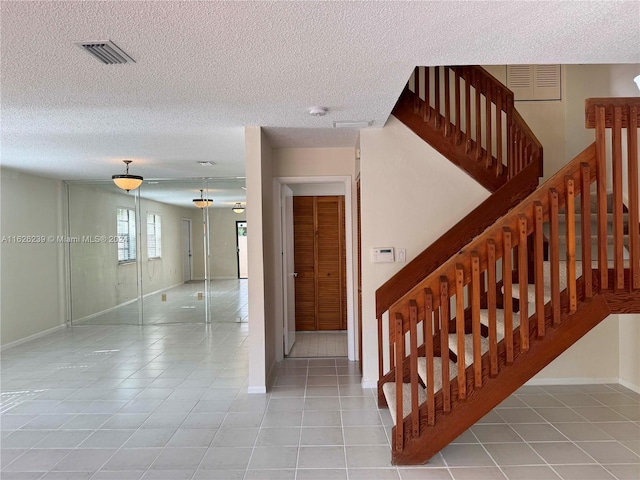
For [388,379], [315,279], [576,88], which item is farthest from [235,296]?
[576,88]

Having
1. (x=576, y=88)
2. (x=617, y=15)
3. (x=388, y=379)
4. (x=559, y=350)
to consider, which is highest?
(x=576, y=88)

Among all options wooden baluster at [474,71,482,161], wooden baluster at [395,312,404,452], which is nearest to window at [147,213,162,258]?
wooden baluster at [474,71,482,161]

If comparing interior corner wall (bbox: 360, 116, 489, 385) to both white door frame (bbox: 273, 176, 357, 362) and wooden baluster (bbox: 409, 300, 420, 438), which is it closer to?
white door frame (bbox: 273, 176, 357, 362)

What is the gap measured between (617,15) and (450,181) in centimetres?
206

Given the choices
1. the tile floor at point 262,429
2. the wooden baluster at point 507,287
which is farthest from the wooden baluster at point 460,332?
the tile floor at point 262,429

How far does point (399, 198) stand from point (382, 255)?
1.89 feet

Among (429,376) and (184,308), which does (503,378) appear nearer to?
(429,376)

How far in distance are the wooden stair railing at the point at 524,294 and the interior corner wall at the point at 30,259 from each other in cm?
589

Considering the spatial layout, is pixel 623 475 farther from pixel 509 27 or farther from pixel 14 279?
pixel 14 279

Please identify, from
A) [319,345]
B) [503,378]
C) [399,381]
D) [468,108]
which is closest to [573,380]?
[503,378]

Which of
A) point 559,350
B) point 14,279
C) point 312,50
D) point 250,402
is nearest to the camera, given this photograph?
point 312,50

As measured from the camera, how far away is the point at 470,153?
3.94 metres

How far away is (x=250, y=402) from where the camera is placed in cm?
376

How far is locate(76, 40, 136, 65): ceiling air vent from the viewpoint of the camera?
7.41 ft
